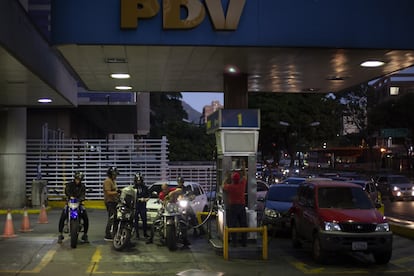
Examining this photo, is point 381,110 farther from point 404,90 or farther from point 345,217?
point 345,217

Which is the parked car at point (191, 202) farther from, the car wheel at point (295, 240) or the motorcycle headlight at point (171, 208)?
the car wheel at point (295, 240)

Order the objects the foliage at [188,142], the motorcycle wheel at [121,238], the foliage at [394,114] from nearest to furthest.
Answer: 1. the motorcycle wheel at [121,238]
2. the foliage at [188,142]
3. the foliage at [394,114]

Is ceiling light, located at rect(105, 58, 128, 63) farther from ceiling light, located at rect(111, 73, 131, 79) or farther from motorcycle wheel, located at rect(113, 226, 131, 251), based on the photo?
motorcycle wheel, located at rect(113, 226, 131, 251)

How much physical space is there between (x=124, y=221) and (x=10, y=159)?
11.8 metres

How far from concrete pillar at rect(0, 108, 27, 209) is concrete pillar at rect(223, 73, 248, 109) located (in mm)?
12343

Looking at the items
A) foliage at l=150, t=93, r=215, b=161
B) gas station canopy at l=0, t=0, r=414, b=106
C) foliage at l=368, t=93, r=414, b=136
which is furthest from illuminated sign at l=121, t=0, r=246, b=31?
foliage at l=368, t=93, r=414, b=136

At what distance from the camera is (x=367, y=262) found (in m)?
12.1

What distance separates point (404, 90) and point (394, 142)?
1148 centimetres

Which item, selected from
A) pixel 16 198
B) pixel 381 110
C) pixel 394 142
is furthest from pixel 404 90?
pixel 16 198

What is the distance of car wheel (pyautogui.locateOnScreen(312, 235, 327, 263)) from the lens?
37.8ft

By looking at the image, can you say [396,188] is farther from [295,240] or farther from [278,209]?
[295,240]

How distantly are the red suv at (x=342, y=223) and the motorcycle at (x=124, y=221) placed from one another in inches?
157

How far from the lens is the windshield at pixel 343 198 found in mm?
12422

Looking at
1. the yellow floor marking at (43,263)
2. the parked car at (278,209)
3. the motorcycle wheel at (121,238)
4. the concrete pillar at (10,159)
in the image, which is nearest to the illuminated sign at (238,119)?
the parked car at (278,209)
